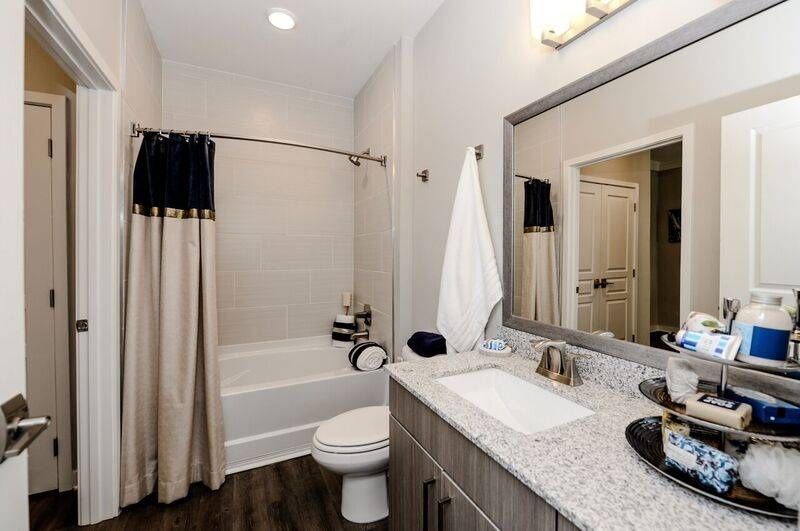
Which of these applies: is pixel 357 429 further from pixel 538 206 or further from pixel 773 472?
pixel 773 472

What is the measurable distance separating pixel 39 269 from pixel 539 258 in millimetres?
2335

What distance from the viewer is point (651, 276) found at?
1.04 metres

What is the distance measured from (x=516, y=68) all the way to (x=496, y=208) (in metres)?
0.57

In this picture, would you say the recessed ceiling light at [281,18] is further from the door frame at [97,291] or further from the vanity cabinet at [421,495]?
the vanity cabinet at [421,495]

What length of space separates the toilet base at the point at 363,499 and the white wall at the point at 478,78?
85 cm

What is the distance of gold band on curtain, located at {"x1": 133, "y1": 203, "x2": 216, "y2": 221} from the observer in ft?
5.82

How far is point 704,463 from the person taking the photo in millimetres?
596

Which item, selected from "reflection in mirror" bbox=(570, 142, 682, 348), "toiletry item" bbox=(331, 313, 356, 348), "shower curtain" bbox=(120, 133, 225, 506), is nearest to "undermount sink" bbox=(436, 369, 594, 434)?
"reflection in mirror" bbox=(570, 142, 682, 348)

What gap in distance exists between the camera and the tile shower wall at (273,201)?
8.87 ft

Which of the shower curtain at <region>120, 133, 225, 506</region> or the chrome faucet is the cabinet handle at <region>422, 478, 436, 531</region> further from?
the shower curtain at <region>120, 133, 225, 506</region>

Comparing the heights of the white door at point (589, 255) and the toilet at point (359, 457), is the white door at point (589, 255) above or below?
above

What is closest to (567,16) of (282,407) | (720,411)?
(720,411)

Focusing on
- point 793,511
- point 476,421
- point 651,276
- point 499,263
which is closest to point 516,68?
point 499,263

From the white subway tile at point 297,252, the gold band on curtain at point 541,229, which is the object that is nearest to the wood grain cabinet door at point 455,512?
the gold band on curtain at point 541,229
